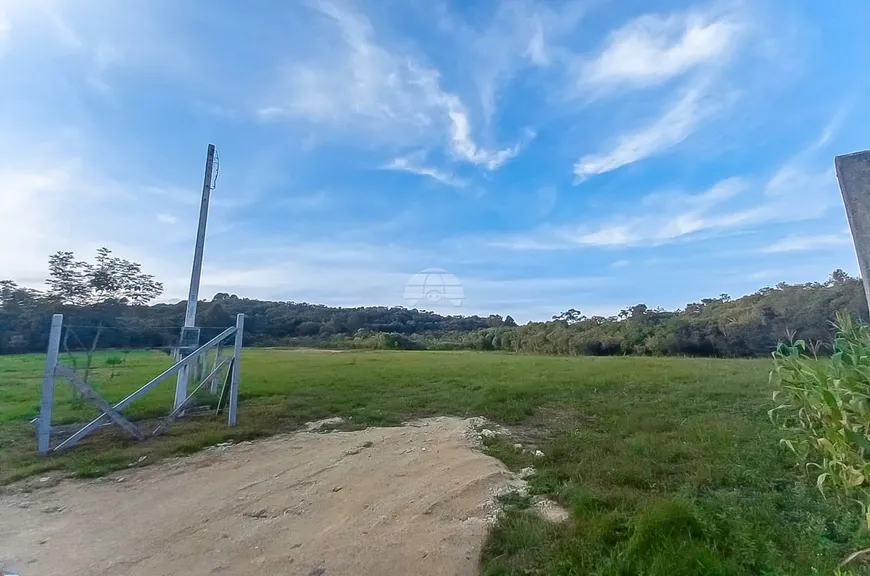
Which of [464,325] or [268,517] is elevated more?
[464,325]

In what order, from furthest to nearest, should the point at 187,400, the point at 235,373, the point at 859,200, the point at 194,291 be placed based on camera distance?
the point at 194,291 → the point at 235,373 → the point at 187,400 → the point at 859,200

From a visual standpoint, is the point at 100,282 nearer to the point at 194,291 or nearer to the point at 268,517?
the point at 194,291

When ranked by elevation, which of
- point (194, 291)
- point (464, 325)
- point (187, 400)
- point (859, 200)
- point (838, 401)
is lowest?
point (187, 400)

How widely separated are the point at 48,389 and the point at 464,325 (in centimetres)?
2070

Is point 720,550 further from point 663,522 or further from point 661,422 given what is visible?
Result: point 661,422

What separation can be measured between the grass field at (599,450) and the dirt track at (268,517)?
0.34 m

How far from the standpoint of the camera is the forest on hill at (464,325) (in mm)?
5066

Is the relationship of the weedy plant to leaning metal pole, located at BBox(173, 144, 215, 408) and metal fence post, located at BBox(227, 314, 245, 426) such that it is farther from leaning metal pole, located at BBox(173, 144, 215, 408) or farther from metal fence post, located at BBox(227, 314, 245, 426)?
leaning metal pole, located at BBox(173, 144, 215, 408)

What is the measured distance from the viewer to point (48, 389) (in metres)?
4.12

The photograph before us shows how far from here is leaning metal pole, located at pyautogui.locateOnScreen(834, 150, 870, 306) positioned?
192cm

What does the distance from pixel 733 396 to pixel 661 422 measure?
2.70 m

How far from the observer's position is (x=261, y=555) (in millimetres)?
2475

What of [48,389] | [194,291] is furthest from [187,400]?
[194,291]

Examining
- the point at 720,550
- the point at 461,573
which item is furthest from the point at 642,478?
the point at 461,573
